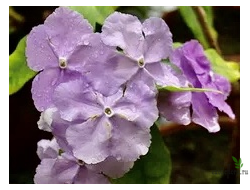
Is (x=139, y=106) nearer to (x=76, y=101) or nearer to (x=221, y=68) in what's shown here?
(x=76, y=101)

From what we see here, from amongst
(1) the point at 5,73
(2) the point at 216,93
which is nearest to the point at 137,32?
(2) the point at 216,93

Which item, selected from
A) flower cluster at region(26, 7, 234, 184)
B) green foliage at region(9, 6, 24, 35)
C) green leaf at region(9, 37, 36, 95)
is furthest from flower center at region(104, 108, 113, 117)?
green foliage at region(9, 6, 24, 35)

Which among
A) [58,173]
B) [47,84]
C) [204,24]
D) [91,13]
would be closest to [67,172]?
[58,173]

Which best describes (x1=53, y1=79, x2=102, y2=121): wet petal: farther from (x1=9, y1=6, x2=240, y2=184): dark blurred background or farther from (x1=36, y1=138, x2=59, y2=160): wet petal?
(x1=9, y1=6, x2=240, y2=184): dark blurred background

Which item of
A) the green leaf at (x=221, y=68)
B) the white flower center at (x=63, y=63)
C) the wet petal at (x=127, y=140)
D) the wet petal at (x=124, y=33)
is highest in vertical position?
the wet petal at (x=124, y=33)

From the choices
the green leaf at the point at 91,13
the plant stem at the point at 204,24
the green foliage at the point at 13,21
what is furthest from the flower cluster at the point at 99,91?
the green foliage at the point at 13,21

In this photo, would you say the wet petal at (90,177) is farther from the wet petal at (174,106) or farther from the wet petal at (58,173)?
the wet petal at (174,106)

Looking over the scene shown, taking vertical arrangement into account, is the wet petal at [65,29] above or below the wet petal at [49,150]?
above

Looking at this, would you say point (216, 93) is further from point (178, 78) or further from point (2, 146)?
point (2, 146)
